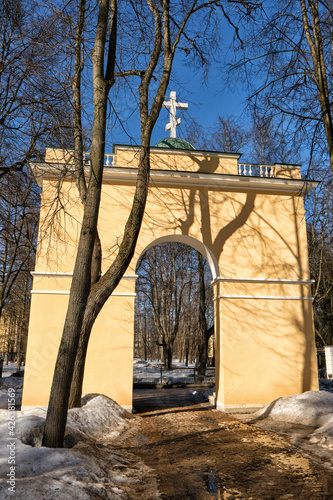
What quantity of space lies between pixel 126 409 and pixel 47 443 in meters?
5.23

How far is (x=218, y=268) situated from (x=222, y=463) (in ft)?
19.9

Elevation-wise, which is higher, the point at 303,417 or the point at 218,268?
the point at 218,268

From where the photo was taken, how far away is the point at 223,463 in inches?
198

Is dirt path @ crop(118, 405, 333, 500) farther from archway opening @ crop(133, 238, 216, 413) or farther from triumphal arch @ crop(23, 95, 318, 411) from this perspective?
archway opening @ crop(133, 238, 216, 413)

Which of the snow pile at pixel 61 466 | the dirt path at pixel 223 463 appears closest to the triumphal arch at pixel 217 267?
the dirt path at pixel 223 463

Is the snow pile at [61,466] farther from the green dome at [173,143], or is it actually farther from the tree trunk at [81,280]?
the green dome at [173,143]

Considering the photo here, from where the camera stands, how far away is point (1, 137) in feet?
27.8

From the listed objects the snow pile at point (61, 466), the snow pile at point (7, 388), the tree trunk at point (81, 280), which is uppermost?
the tree trunk at point (81, 280)

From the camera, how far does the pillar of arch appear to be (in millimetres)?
9586

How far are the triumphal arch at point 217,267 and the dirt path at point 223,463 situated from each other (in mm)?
2206

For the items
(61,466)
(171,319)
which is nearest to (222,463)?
(61,466)

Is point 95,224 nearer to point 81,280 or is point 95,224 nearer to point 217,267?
point 81,280

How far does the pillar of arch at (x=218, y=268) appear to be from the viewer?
9.59 meters

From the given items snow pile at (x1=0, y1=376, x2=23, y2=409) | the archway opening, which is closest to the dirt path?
the archway opening
